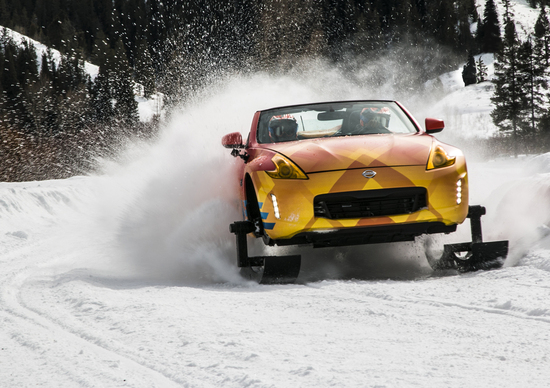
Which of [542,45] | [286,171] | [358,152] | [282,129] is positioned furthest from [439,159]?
[542,45]

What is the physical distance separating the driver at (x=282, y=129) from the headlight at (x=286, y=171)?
867mm

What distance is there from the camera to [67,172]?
3719cm

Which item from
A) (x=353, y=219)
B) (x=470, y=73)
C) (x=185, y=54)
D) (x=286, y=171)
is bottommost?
(x=353, y=219)

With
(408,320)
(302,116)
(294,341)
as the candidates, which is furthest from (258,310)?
(302,116)

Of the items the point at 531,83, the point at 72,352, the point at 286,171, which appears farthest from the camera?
the point at 531,83

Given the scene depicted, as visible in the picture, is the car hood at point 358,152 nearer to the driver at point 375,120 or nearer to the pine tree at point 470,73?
the driver at point 375,120

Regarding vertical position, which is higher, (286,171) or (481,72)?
(481,72)

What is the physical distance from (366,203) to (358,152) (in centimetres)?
43

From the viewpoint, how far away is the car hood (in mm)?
4320

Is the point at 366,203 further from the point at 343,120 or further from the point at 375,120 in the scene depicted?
the point at 343,120

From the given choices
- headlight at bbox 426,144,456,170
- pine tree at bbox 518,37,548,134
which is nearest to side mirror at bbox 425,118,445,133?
headlight at bbox 426,144,456,170

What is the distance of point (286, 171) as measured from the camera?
14.3ft

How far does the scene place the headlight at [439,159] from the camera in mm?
4398

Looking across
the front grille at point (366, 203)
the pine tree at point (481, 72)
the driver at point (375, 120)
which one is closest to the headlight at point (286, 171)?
the front grille at point (366, 203)
